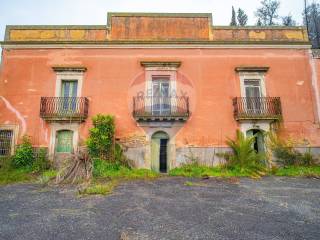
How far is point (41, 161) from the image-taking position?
38.7 feet

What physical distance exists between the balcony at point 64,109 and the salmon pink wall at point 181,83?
0.40m

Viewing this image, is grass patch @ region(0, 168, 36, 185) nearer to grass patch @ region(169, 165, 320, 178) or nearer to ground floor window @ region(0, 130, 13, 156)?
ground floor window @ region(0, 130, 13, 156)

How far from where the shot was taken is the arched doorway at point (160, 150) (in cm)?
1267

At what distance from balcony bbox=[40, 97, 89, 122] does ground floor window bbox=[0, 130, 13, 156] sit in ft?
6.77

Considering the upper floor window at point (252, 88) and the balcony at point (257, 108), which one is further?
the upper floor window at point (252, 88)

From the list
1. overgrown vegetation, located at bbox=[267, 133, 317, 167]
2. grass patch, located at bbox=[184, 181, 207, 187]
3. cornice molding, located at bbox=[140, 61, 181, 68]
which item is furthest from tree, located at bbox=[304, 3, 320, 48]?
grass patch, located at bbox=[184, 181, 207, 187]

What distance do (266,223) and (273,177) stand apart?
6659mm

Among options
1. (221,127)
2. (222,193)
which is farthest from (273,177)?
(222,193)

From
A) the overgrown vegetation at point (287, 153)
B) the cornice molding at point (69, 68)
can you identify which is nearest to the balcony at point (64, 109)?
the cornice molding at point (69, 68)

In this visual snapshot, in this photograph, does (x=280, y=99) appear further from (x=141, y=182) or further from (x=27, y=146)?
(x=27, y=146)

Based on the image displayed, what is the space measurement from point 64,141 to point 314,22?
26366mm

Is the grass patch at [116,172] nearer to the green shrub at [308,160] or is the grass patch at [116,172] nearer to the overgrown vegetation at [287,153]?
the overgrown vegetation at [287,153]

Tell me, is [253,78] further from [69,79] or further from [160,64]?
[69,79]

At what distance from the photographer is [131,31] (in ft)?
45.6
